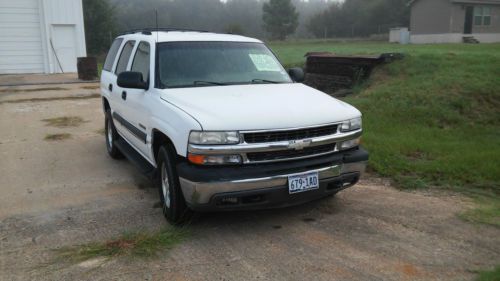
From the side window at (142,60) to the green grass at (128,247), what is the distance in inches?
72.6

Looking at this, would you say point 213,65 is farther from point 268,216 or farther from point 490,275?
point 490,275

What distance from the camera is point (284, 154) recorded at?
4.33 m

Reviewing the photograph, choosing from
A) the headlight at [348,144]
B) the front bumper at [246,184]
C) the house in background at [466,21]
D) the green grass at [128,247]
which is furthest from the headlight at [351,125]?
the house in background at [466,21]

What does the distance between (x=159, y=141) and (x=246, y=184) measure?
1.28m

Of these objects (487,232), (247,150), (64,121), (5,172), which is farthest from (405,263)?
(64,121)

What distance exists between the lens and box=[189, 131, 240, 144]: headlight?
4.10 metres

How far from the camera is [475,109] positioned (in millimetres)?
8789

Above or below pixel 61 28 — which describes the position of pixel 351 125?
below

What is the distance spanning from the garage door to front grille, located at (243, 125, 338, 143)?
20.4 meters

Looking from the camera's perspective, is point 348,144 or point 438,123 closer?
point 348,144

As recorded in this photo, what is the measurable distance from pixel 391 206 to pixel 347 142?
3.18ft

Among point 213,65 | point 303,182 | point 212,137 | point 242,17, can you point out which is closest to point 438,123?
point 213,65

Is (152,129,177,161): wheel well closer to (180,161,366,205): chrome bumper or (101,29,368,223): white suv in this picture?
(101,29,368,223): white suv

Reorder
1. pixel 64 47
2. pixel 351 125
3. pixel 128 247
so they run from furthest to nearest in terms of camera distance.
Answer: pixel 64 47 → pixel 351 125 → pixel 128 247
